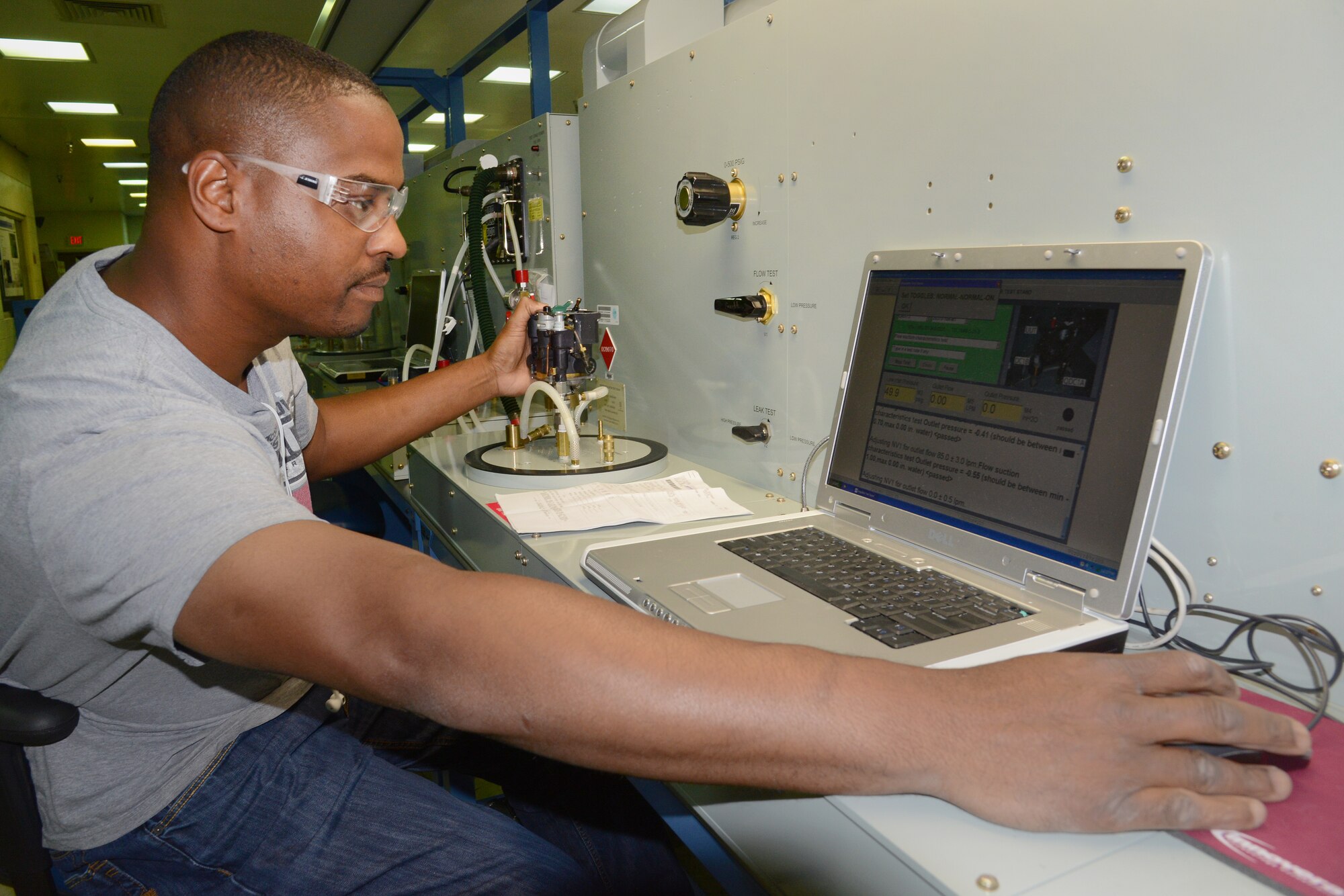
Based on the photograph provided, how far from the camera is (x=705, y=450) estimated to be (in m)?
1.61

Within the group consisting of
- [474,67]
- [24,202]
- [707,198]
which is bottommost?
[707,198]

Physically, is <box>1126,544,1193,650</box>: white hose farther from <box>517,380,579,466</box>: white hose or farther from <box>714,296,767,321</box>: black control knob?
<box>517,380,579,466</box>: white hose

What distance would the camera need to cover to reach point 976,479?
884 mm

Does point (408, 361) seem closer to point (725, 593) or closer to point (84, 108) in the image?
point (725, 593)

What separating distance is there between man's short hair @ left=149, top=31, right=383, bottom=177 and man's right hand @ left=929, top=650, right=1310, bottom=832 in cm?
93

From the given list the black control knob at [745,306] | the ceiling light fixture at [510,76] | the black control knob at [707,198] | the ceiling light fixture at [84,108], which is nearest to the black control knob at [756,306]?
the black control knob at [745,306]

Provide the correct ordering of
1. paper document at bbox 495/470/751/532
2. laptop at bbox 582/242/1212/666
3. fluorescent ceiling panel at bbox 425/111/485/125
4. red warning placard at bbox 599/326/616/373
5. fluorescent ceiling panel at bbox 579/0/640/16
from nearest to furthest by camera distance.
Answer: laptop at bbox 582/242/1212/666, paper document at bbox 495/470/751/532, red warning placard at bbox 599/326/616/373, fluorescent ceiling panel at bbox 579/0/640/16, fluorescent ceiling panel at bbox 425/111/485/125

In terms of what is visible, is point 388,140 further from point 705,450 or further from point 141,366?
point 705,450

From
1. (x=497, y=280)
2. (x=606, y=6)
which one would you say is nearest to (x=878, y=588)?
(x=497, y=280)

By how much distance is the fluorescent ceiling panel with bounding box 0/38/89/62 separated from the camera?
17.7 feet

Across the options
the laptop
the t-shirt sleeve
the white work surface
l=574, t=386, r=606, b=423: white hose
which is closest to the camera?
the white work surface

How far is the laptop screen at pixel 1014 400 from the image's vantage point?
735mm

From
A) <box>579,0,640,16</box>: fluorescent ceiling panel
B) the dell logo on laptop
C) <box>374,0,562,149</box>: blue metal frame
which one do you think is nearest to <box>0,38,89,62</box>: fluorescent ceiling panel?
<box>374,0,562,149</box>: blue metal frame

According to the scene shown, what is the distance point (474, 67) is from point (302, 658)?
10.5ft
